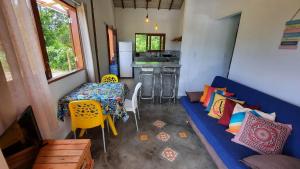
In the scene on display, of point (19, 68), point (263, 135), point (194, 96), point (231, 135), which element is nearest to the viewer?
point (19, 68)

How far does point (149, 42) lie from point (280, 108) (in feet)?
19.9

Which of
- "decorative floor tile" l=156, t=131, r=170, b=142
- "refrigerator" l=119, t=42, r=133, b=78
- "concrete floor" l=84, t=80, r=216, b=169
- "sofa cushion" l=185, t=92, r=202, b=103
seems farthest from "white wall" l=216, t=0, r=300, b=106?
"refrigerator" l=119, t=42, r=133, b=78

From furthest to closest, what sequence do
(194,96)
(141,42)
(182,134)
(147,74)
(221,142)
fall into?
(141,42), (147,74), (194,96), (182,134), (221,142)

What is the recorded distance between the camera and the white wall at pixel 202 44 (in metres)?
3.08

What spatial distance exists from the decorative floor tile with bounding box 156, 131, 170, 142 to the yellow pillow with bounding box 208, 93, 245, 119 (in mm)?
729

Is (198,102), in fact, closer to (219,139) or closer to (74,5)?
(219,139)

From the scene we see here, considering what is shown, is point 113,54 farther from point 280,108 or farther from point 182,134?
point 280,108

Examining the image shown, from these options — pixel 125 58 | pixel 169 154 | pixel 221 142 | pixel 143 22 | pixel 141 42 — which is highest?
pixel 143 22

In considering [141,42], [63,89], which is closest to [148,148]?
[63,89]

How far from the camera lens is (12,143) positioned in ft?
3.08

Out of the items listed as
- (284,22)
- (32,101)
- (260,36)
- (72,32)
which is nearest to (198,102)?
(260,36)

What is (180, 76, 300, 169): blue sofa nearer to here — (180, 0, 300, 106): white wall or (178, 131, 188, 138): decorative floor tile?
(180, 0, 300, 106): white wall

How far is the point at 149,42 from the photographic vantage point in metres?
6.87

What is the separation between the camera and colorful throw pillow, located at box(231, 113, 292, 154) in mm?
1278
